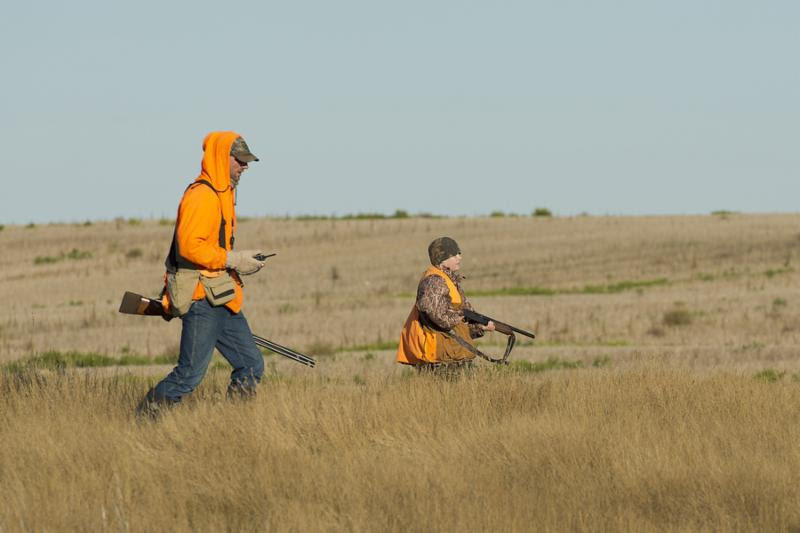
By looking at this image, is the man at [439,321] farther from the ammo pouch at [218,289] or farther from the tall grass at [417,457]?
the ammo pouch at [218,289]

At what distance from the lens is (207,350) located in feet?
28.8

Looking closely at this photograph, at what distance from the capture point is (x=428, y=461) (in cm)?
802

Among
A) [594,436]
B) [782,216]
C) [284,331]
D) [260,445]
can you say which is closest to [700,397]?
[594,436]

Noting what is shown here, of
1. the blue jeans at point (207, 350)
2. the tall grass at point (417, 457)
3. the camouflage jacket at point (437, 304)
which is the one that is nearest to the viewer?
the tall grass at point (417, 457)

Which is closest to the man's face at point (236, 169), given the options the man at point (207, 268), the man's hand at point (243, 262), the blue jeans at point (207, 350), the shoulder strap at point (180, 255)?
the man at point (207, 268)

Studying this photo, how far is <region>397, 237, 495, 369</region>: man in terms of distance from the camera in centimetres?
955

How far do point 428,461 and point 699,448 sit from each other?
1712 mm

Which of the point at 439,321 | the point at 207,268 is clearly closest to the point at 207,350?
the point at 207,268

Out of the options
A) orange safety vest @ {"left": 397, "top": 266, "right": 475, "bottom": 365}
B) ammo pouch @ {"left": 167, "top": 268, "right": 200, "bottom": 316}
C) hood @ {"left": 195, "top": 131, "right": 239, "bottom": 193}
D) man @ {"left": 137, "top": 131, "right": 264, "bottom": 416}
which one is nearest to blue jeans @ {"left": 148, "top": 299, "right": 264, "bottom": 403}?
man @ {"left": 137, "top": 131, "right": 264, "bottom": 416}

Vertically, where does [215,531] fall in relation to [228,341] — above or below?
below

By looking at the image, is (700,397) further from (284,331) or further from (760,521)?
(284,331)

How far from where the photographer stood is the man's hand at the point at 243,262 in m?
8.74

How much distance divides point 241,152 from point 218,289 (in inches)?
37.2

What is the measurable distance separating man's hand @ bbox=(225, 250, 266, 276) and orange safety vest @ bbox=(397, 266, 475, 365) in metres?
1.37
